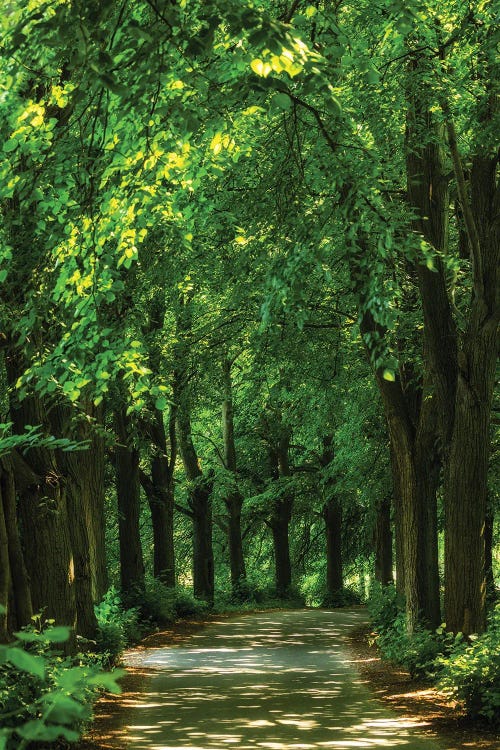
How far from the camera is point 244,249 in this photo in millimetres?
13219

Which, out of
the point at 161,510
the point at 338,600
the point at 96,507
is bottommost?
the point at 338,600

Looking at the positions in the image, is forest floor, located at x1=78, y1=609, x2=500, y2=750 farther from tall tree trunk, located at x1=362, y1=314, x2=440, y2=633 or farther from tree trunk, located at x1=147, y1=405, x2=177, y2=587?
tree trunk, located at x1=147, y1=405, x2=177, y2=587

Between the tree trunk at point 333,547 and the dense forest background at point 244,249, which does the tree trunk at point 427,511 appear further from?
the tree trunk at point 333,547

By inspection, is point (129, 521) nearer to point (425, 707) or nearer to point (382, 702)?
point (382, 702)

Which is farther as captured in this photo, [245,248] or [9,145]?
[245,248]

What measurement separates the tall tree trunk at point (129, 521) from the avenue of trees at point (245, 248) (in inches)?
2.7

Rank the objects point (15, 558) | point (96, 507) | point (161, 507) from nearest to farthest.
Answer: point (15, 558) < point (96, 507) < point (161, 507)

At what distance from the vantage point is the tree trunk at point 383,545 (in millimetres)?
28281

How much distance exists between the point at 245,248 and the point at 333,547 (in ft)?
72.6

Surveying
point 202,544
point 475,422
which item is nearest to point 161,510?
point 202,544

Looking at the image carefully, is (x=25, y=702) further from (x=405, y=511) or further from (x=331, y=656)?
(x=331, y=656)

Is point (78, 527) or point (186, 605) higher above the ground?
point (78, 527)

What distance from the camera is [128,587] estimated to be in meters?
21.0

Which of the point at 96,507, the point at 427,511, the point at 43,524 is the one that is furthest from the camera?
the point at 96,507
